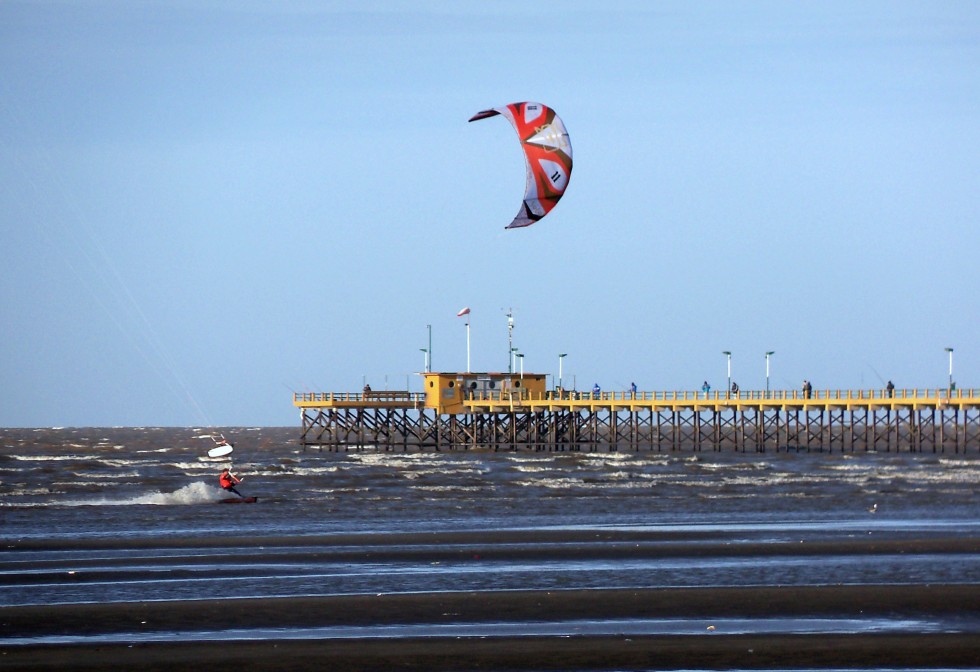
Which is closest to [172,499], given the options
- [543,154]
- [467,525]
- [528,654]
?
[467,525]

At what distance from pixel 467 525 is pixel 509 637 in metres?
12.0

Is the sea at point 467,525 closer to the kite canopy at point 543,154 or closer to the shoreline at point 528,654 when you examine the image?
the shoreline at point 528,654

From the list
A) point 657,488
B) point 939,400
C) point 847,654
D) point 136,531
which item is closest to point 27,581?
point 136,531

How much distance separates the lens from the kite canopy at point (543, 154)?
27.0 m

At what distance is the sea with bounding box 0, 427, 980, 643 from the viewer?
17656 mm

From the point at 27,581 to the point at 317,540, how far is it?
19.2 ft

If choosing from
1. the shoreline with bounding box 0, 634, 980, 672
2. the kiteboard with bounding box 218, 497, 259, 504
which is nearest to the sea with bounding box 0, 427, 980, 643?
the kiteboard with bounding box 218, 497, 259, 504

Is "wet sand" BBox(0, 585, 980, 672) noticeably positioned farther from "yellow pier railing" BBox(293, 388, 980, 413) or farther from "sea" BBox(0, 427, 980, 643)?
"yellow pier railing" BBox(293, 388, 980, 413)

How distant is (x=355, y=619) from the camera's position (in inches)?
590

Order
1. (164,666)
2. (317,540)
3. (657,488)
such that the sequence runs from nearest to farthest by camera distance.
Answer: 1. (164,666)
2. (317,540)
3. (657,488)

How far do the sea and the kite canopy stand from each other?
6.01 m

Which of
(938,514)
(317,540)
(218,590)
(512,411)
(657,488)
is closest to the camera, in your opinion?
(218,590)

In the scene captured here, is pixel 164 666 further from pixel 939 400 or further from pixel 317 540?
pixel 939 400

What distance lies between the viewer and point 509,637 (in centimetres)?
1385
